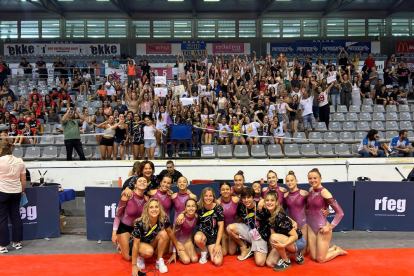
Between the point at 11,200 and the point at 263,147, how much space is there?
7813 mm

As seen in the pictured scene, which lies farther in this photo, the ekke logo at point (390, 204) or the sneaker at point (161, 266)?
the ekke logo at point (390, 204)

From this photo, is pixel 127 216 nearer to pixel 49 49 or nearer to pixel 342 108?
pixel 342 108

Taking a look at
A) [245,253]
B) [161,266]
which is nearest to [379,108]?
[245,253]

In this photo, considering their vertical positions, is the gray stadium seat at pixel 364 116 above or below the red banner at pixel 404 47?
below

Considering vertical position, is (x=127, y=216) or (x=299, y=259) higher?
(x=127, y=216)

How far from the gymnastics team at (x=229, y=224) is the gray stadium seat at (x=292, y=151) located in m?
5.79

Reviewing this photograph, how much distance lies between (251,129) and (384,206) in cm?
Result: 559

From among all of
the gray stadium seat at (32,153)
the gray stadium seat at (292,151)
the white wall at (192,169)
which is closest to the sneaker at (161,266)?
the white wall at (192,169)

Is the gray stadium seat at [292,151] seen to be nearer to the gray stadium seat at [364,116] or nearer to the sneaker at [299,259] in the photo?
the gray stadium seat at [364,116]

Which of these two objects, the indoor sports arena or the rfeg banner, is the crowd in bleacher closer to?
the indoor sports arena

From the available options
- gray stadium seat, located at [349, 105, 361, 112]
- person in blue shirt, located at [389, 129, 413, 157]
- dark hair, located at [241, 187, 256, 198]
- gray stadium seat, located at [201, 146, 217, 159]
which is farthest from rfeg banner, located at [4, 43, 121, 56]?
dark hair, located at [241, 187, 256, 198]

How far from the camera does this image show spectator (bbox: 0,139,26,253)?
22.4 ft

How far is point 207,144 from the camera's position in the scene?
1259 cm

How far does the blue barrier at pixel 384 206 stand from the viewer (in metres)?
8.02
